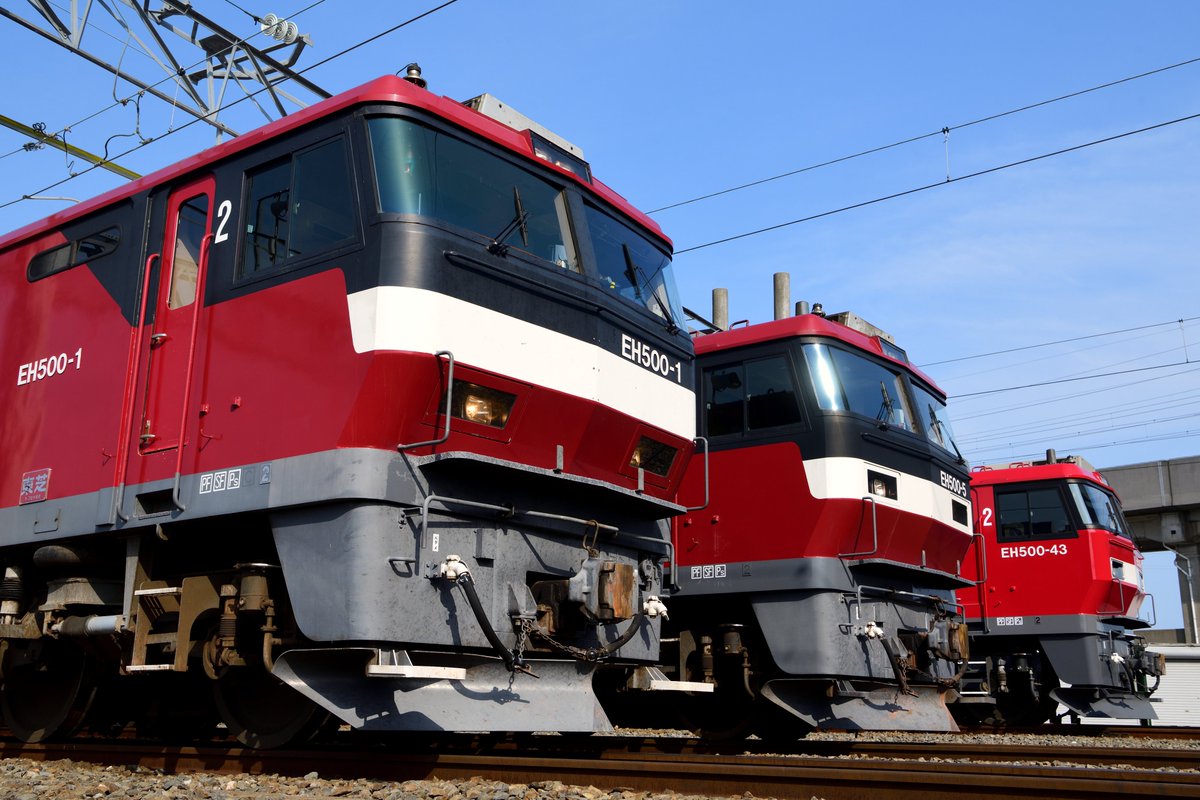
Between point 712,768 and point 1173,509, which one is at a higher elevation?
point 1173,509

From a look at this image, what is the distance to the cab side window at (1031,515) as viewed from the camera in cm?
1511

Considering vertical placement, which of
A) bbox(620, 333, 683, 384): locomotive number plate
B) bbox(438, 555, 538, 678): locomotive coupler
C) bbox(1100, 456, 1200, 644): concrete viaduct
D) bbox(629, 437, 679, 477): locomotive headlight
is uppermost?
bbox(1100, 456, 1200, 644): concrete viaduct

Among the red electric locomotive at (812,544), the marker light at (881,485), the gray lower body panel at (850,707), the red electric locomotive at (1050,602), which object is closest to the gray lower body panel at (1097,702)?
the red electric locomotive at (1050,602)

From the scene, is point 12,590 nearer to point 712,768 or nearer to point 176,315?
point 176,315

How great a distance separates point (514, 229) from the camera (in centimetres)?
688

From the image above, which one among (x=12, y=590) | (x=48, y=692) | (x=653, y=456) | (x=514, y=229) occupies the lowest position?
(x=48, y=692)

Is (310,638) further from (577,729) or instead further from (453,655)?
(577,729)

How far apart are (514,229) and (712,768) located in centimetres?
340

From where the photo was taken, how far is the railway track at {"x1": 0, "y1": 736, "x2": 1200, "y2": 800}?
481 centimetres

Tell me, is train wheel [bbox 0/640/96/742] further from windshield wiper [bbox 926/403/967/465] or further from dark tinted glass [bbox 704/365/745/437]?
windshield wiper [bbox 926/403/967/465]

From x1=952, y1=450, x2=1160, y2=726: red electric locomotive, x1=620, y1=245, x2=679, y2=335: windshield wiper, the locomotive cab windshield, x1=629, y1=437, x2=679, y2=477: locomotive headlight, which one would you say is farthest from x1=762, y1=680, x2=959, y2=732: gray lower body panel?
x1=952, y1=450, x2=1160, y2=726: red electric locomotive

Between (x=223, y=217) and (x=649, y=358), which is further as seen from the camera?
(x=649, y=358)

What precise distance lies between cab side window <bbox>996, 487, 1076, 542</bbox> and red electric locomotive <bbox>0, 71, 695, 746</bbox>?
9014mm

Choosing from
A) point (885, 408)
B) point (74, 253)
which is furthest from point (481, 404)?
point (885, 408)
